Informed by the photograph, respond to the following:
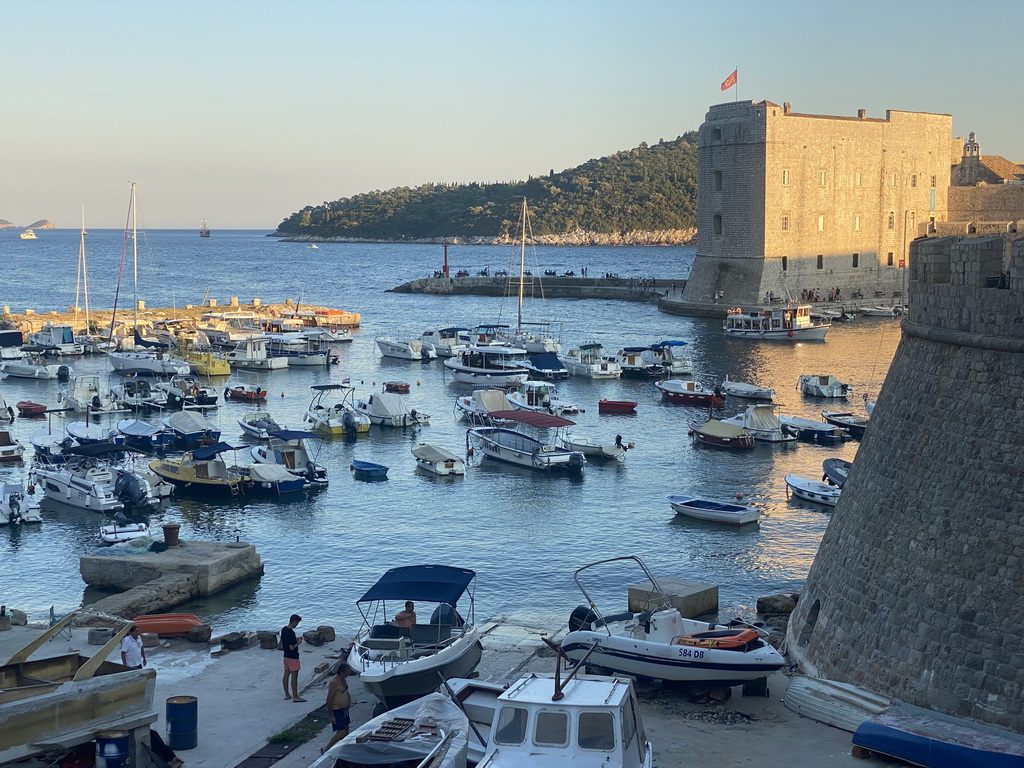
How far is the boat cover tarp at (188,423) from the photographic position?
38.3 metres

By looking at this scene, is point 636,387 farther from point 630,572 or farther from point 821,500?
point 630,572

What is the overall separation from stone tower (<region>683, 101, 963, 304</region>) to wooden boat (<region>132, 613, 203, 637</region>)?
59066mm

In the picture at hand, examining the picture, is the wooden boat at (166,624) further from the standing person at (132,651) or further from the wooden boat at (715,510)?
the wooden boat at (715,510)

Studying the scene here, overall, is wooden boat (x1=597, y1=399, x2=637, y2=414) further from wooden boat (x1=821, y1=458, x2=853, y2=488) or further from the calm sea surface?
wooden boat (x1=821, y1=458, x2=853, y2=488)

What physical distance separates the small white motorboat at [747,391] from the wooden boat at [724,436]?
311 inches

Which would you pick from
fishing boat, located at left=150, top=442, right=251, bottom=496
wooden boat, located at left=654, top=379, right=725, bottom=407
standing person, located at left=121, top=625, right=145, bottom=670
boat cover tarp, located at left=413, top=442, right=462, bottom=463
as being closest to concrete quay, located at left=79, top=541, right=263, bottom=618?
standing person, located at left=121, top=625, right=145, bottom=670

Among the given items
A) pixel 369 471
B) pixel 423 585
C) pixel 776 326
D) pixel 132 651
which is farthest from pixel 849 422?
pixel 132 651

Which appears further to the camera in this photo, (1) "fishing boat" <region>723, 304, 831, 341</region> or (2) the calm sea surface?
(1) "fishing boat" <region>723, 304, 831, 341</region>

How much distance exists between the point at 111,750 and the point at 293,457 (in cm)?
2242

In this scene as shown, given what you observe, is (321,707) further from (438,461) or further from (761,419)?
(761,419)

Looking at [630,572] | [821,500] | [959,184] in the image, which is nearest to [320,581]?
[630,572]

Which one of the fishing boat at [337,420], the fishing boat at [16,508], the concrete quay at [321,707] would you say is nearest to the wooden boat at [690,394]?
the fishing boat at [337,420]

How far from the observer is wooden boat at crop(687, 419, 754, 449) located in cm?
3809

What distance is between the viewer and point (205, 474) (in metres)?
32.2
